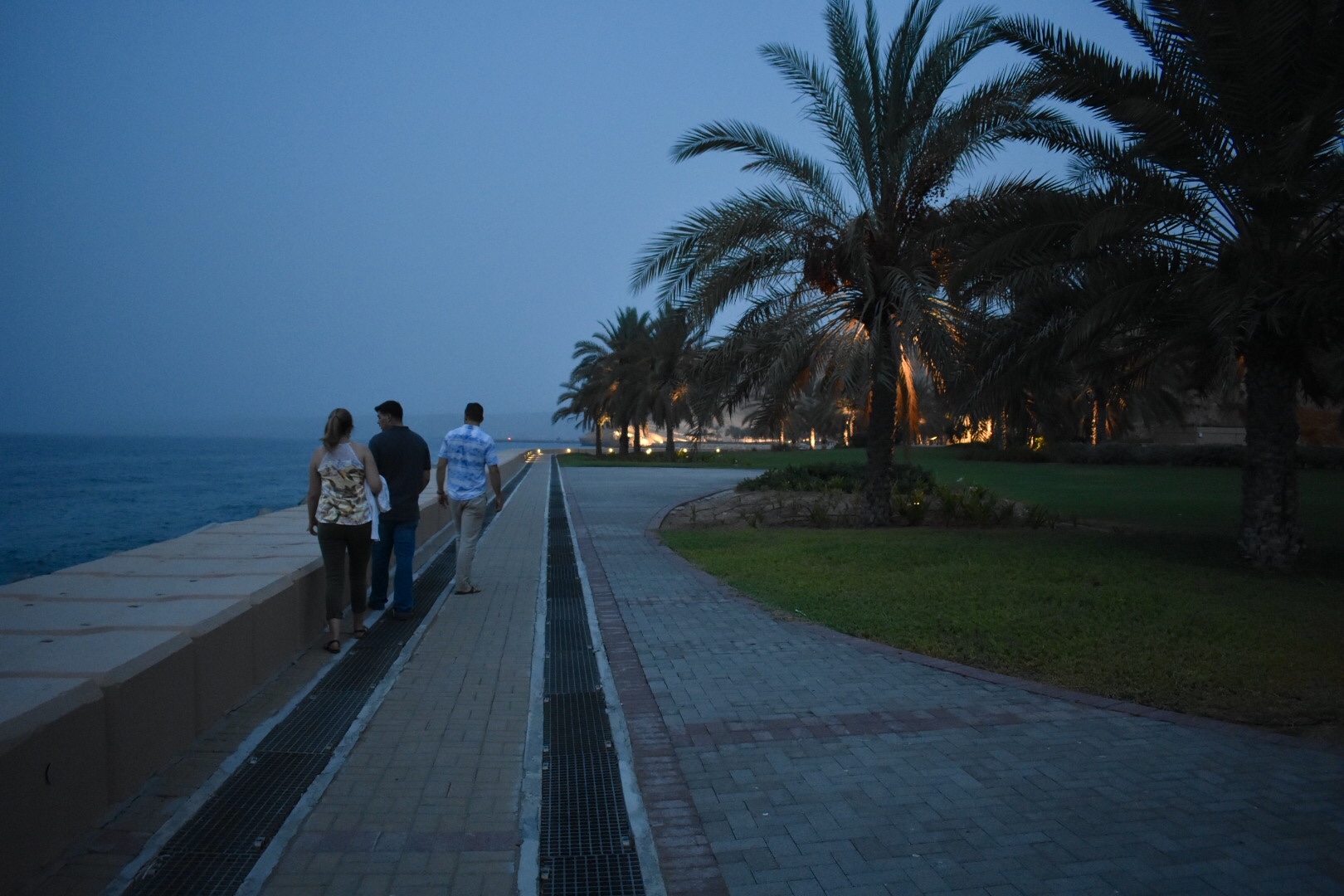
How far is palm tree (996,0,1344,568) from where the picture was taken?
903 centimetres

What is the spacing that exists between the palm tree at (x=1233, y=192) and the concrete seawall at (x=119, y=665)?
832cm

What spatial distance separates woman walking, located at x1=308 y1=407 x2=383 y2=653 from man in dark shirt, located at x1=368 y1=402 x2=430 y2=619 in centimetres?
83

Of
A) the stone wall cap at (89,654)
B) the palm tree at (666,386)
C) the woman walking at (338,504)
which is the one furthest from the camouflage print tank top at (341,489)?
the palm tree at (666,386)

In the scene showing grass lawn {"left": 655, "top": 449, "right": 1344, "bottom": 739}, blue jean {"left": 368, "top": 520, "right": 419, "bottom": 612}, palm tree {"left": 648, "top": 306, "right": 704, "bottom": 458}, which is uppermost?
palm tree {"left": 648, "top": 306, "right": 704, "bottom": 458}

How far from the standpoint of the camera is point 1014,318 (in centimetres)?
1246

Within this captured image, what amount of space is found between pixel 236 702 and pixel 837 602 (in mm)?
5118

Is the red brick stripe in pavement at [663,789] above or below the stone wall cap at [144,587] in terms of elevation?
below

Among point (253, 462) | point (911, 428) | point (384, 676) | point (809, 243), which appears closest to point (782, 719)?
point (384, 676)

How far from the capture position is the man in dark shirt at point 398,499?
25.7ft

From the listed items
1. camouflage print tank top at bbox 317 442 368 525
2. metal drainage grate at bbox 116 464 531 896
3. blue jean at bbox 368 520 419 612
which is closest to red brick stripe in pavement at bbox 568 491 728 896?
metal drainage grate at bbox 116 464 531 896

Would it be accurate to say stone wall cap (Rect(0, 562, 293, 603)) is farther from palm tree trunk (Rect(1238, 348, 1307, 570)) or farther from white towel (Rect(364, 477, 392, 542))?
palm tree trunk (Rect(1238, 348, 1307, 570))

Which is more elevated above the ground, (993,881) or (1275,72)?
(1275,72)

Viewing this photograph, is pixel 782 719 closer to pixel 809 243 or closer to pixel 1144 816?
pixel 1144 816

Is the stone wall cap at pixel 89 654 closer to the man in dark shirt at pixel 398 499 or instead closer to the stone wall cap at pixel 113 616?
the stone wall cap at pixel 113 616
